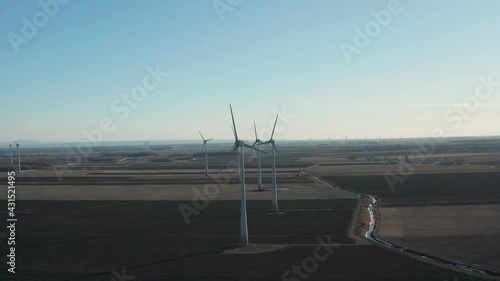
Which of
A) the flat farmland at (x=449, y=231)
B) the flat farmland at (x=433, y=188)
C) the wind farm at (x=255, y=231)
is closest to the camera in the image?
the wind farm at (x=255, y=231)

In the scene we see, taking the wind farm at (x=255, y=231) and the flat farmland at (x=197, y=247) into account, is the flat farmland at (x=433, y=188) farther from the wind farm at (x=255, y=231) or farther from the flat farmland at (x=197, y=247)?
the flat farmland at (x=197, y=247)

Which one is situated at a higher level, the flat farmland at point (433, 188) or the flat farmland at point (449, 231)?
the flat farmland at point (433, 188)

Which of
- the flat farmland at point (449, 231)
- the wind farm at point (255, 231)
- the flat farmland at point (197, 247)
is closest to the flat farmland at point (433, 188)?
the wind farm at point (255, 231)

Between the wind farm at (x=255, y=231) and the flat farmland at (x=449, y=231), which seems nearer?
the wind farm at (x=255, y=231)

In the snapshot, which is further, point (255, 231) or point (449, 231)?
point (255, 231)

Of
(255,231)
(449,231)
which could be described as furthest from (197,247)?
(449,231)

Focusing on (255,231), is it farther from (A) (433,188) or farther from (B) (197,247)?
(A) (433,188)

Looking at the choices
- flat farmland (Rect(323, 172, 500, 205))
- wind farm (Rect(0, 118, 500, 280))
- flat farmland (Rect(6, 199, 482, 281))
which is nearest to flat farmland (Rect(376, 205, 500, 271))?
wind farm (Rect(0, 118, 500, 280))

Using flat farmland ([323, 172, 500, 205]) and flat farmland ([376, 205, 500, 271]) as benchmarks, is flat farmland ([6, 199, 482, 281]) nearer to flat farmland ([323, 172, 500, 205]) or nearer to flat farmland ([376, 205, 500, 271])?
flat farmland ([376, 205, 500, 271])

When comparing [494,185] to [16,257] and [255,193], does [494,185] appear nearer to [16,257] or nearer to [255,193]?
[255,193]

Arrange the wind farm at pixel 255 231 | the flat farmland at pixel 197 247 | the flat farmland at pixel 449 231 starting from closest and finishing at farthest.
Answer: the flat farmland at pixel 197 247
the wind farm at pixel 255 231
the flat farmland at pixel 449 231

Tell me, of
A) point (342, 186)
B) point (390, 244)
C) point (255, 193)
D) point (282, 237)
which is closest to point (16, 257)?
point (282, 237)
